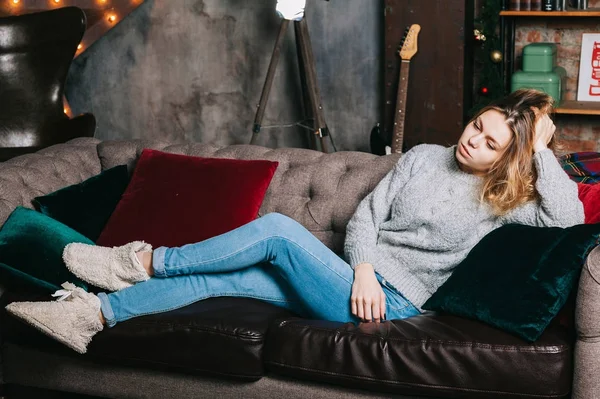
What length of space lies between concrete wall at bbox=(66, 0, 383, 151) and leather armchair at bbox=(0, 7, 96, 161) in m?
1.11

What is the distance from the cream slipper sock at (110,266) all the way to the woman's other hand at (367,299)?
2.05ft

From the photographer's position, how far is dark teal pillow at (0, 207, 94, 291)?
8.01 ft

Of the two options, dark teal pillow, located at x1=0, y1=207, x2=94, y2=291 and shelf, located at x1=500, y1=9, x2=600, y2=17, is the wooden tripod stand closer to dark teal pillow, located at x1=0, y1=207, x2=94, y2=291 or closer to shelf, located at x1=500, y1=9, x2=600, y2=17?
shelf, located at x1=500, y1=9, x2=600, y2=17

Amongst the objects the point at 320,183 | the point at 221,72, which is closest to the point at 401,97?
the point at 221,72

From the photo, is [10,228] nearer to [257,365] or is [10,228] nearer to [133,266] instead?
[133,266]

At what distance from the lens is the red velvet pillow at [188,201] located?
265 centimetres

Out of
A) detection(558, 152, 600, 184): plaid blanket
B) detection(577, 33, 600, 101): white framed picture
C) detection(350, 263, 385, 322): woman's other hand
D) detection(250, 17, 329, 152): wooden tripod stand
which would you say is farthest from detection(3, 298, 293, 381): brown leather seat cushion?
detection(577, 33, 600, 101): white framed picture

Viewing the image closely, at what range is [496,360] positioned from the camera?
6.40 ft

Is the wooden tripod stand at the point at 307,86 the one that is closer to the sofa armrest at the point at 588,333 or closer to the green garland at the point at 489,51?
the green garland at the point at 489,51

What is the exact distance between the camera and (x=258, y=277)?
7.88 feet

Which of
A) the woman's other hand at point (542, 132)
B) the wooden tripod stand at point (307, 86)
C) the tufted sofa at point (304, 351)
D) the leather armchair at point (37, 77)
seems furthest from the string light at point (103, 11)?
the woman's other hand at point (542, 132)

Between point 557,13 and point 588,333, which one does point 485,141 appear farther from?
point 557,13

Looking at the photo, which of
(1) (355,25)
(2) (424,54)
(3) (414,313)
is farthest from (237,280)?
(1) (355,25)

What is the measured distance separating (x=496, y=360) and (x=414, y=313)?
0.36 meters
